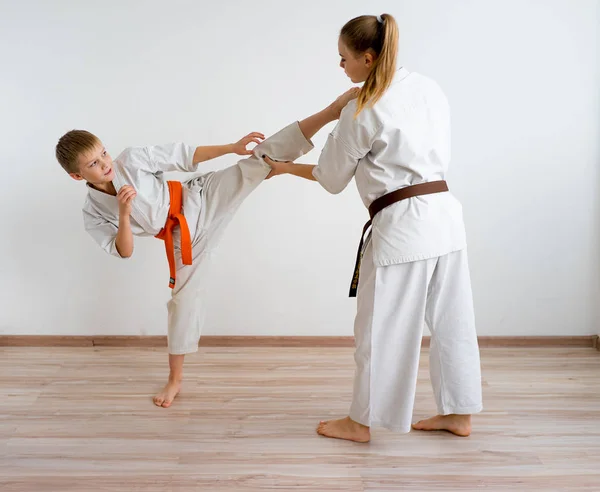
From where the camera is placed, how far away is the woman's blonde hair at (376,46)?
177 cm

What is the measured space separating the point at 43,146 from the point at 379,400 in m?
1.80

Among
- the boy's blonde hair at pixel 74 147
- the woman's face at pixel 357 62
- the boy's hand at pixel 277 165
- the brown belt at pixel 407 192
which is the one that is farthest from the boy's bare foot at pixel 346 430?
the boy's blonde hair at pixel 74 147

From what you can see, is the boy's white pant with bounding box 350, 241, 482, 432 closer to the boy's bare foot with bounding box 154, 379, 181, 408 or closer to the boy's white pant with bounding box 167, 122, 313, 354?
the boy's white pant with bounding box 167, 122, 313, 354

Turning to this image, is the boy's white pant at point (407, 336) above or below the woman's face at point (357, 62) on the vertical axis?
below

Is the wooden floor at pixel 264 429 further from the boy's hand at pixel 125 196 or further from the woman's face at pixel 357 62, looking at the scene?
the woman's face at pixel 357 62

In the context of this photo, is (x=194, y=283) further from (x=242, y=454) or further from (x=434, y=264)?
(x=434, y=264)

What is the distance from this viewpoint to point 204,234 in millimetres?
2355

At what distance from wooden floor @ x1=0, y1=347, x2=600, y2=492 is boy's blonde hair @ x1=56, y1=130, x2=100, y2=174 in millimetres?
871

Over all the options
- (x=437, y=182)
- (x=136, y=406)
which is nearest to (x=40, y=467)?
(x=136, y=406)

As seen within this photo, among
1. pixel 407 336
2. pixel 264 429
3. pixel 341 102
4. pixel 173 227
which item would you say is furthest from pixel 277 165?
pixel 264 429

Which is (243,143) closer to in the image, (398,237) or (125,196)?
(125,196)

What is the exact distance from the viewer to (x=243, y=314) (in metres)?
2.94

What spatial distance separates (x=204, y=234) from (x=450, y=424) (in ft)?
3.50

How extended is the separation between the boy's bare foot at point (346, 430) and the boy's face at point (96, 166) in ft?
3.56
